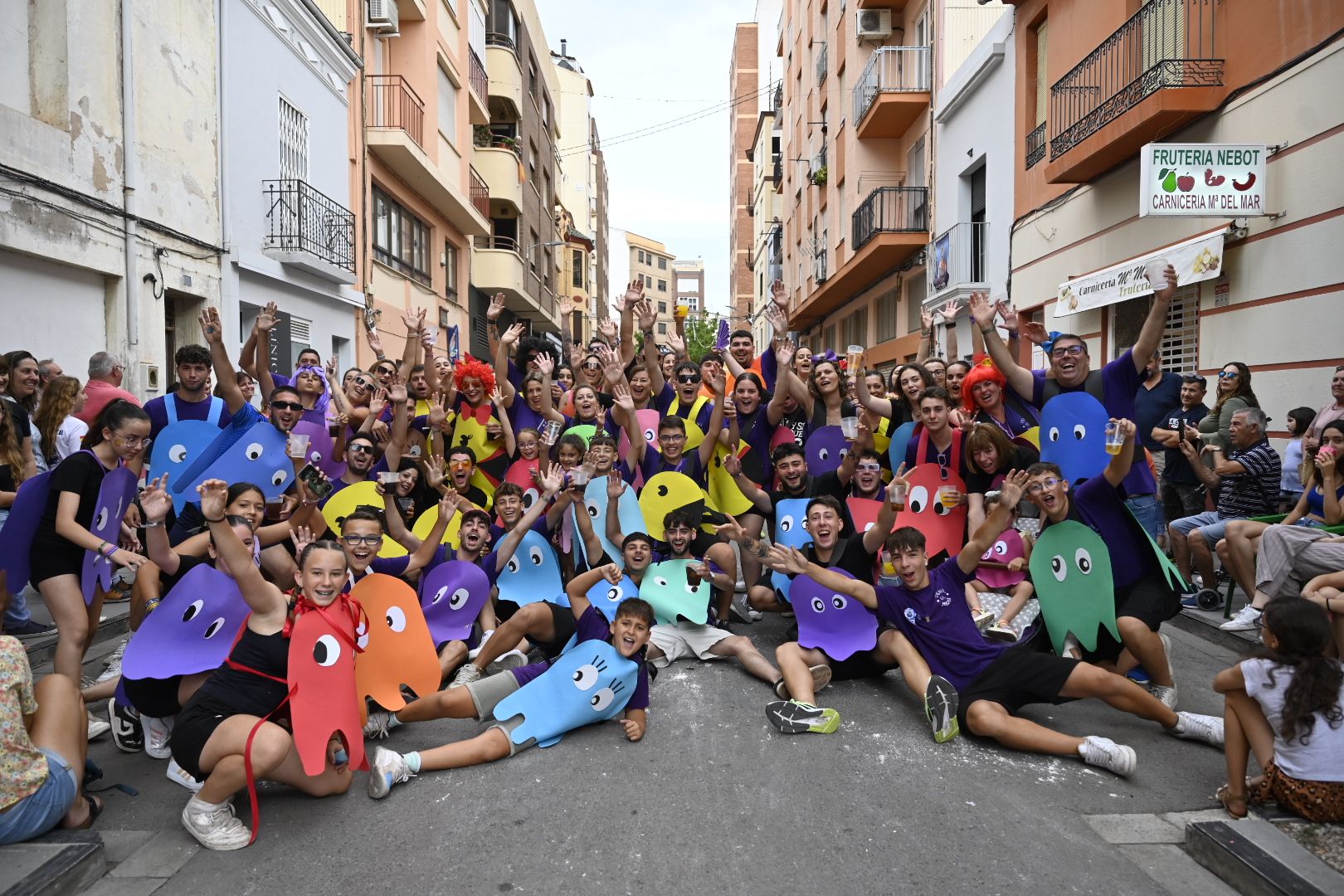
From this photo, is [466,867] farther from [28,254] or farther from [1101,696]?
[28,254]

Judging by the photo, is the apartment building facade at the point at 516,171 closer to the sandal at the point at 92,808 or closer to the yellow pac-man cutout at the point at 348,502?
the yellow pac-man cutout at the point at 348,502

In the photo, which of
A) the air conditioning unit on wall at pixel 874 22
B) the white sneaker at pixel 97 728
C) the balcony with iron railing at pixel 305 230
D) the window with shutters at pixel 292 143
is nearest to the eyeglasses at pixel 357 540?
the white sneaker at pixel 97 728

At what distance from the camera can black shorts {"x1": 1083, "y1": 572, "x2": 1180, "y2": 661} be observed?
4.75m

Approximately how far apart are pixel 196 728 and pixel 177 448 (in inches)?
110

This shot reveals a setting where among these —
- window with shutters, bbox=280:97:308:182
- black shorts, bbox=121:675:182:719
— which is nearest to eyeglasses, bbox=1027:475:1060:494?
black shorts, bbox=121:675:182:719

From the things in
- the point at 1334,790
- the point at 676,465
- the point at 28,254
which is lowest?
the point at 1334,790

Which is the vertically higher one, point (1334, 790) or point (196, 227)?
point (196, 227)

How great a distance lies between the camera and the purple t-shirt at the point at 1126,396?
5633mm

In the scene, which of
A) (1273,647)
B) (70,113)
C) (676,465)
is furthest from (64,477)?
(70,113)

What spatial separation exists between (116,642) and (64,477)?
7.77 feet

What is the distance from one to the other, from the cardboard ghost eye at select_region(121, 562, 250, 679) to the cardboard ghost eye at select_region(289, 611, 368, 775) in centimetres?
57

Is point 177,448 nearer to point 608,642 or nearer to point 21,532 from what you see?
point 21,532

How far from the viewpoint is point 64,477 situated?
4344 millimetres

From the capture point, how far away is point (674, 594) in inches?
226
